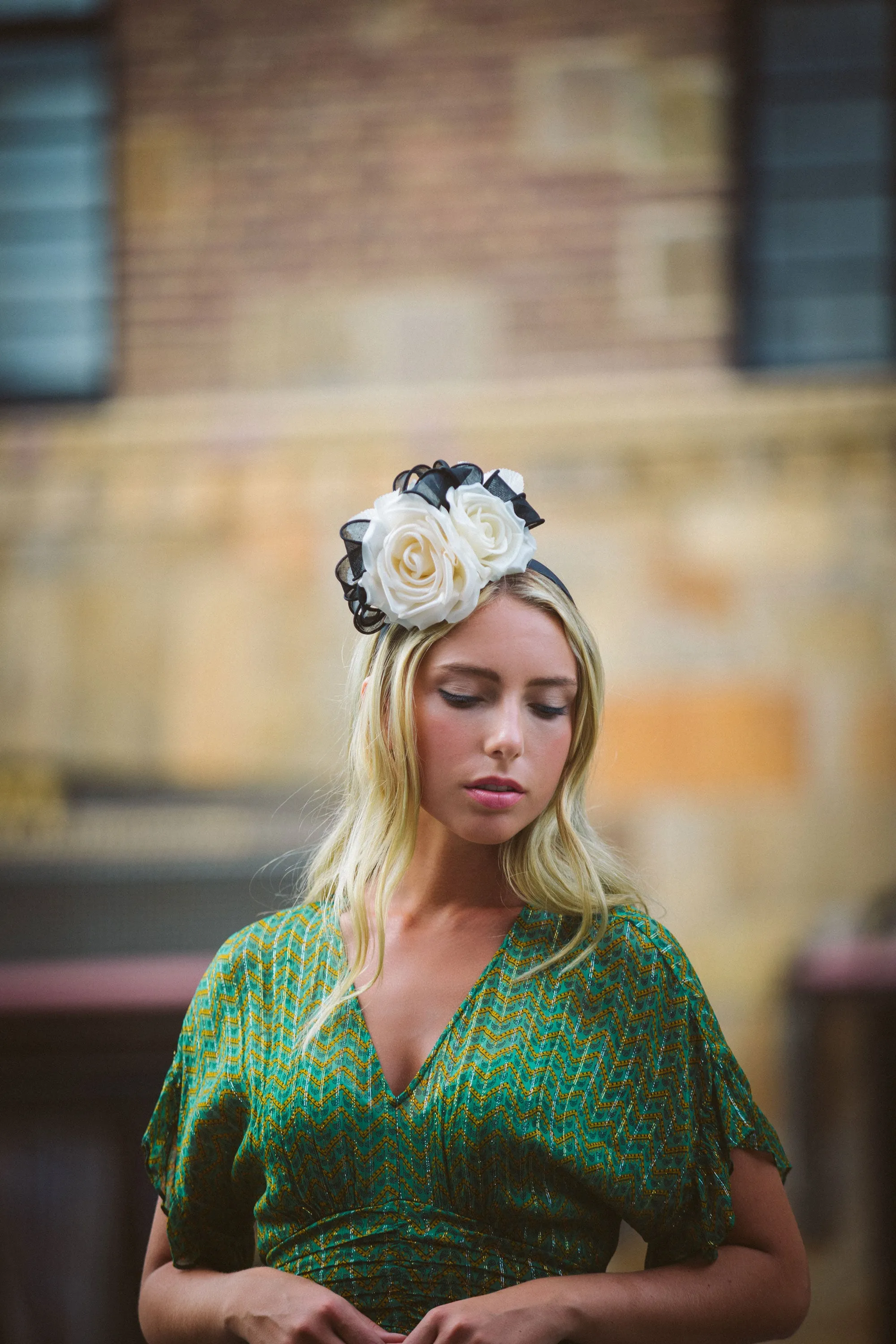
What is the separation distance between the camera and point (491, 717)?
1.43 meters

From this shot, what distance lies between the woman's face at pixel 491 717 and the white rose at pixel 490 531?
0.12ft

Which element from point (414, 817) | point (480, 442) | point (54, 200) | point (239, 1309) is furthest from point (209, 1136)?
point (54, 200)

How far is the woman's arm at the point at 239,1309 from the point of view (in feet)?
4.20

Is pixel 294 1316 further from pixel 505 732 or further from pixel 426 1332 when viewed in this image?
pixel 505 732

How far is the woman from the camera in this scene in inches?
52.2

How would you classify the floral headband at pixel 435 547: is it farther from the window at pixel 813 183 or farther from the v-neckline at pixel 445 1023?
the window at pixel 813 183

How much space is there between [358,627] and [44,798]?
2873mm

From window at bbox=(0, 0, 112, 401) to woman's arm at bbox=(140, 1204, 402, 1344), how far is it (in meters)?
3.46

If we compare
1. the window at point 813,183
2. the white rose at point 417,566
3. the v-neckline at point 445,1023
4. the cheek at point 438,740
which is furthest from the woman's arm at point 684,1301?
the window at point 813,183

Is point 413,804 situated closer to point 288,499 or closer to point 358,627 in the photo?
point 358,627

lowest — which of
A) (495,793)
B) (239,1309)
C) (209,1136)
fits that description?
(239,1309)

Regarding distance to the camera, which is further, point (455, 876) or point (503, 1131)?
point (455, 876)

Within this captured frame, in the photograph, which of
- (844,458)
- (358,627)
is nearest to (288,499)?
(844,458)

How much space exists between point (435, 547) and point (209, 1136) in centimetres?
66
